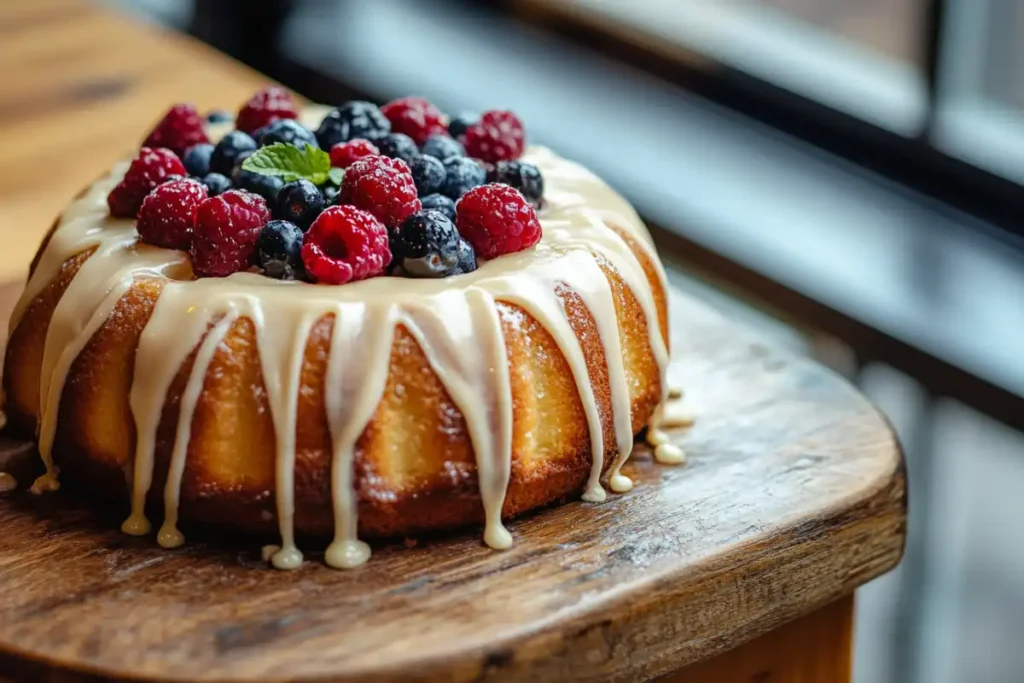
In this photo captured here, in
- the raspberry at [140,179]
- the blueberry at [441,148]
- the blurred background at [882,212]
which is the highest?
the blueberry at [441,148]

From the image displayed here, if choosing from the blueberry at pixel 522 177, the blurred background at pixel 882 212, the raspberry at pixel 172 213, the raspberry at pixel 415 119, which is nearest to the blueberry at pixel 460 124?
the raspberry at pixel 415 119

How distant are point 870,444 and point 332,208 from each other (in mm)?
604

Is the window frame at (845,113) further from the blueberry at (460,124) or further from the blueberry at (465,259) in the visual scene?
the blueberry at (465,259)

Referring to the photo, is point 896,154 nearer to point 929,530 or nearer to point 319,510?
point 929,530

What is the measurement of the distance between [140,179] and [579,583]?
23.9 inches

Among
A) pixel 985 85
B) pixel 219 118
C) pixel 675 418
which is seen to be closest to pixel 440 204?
pixel 675 418

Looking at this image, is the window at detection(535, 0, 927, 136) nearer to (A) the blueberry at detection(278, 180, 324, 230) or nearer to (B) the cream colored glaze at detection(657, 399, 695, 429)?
(B) the cream colored glaze at detection(657, 399, 695, 429)

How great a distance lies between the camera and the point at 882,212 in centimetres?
260

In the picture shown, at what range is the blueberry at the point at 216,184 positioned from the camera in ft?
4.76

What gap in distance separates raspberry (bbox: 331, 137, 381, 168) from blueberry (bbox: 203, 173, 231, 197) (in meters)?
0.11

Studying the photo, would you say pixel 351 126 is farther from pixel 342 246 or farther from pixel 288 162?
pixel 342 246

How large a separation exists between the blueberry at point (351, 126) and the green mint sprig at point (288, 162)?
0.42 ft

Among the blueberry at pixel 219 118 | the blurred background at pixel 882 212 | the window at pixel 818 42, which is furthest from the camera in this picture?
the window at pixel 818 42

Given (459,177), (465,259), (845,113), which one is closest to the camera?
(465,259)
